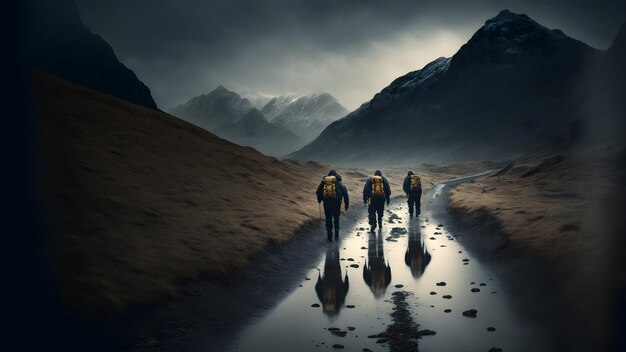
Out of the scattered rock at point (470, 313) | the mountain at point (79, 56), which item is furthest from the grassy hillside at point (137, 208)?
the mountain at point (79, 56)

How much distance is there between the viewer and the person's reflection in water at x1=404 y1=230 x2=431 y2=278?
12.7 metres

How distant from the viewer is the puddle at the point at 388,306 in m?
7.35

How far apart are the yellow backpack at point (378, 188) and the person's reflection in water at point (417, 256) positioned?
3540 mm

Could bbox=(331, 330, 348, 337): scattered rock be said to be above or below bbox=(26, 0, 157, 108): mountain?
below

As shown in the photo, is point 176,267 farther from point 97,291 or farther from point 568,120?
point 568,120

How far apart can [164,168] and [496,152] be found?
531ft

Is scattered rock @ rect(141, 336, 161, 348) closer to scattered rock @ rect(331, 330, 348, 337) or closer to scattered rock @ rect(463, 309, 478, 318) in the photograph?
scattered rock @ rect(331, 330, 348, 337)

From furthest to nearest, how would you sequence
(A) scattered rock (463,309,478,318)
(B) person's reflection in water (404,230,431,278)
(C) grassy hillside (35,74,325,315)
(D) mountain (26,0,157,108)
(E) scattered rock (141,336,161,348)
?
(D) mountain (26,0,157,108), (B) person's reflection in water (404,230,431,278), (C) grassy hillside (35,74,325,315), (A) scattered rock (463,309,478,318), (E) scattered rock (141,336,161,348)

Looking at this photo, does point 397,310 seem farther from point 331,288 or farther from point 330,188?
point 330,188

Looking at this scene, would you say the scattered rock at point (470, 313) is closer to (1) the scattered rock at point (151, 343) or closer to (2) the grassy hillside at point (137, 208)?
(1) the scattered rock at point (151, 343)

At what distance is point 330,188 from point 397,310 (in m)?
9.89

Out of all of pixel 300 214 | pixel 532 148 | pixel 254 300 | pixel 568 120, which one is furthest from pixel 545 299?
pixel 568 120

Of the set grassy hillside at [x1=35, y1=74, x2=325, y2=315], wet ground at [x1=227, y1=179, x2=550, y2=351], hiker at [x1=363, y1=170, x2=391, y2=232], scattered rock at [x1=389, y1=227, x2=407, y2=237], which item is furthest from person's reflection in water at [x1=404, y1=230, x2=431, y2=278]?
Result: grassy hillside at [x1=35, y1=74, x2=325, y2=315]

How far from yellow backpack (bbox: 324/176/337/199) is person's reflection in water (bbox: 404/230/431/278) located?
4002 millimetres
